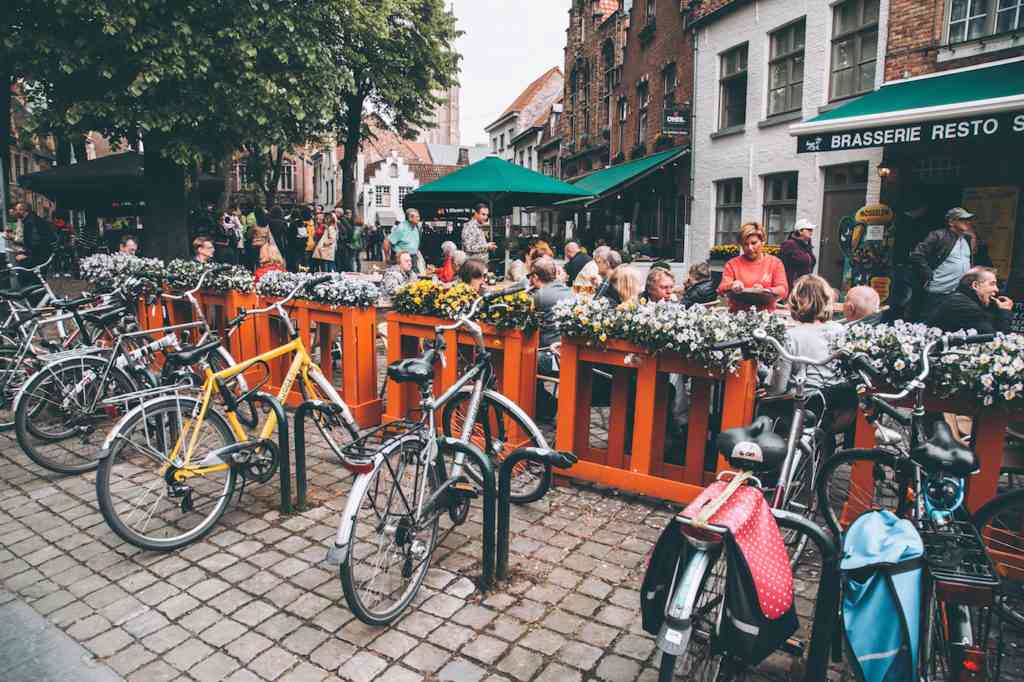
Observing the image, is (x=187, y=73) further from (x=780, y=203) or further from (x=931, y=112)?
(x=780, y=203)

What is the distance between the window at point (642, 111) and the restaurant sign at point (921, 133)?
1089cm

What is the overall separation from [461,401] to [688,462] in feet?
5.05

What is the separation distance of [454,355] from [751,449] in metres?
2.99

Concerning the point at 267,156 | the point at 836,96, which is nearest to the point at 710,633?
the point at 836,96

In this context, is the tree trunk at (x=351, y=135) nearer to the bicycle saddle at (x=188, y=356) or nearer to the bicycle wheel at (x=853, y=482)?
the bicycle saddle at (x=188, y=356)

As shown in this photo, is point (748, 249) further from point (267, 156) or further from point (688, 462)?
point (267, 156)

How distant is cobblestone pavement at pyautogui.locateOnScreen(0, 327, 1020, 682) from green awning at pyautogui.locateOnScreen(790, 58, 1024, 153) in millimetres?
6682

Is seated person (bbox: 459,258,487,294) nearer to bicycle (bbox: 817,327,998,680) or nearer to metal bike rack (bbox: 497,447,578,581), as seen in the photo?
metal bike rack (bbox: 497,447,578,581)

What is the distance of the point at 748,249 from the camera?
6.67m

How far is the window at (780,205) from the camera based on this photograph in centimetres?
1324

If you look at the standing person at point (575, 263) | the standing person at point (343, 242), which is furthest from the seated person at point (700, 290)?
the standing person at point (343, 242)

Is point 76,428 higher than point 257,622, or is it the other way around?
point 76,428

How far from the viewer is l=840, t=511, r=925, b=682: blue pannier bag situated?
2.06 m

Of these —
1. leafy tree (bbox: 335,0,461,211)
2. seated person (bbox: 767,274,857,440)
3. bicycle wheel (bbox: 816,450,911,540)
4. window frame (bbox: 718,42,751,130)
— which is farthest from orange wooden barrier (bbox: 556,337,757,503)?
leafy tree (bbox: 335,0,461,211)
